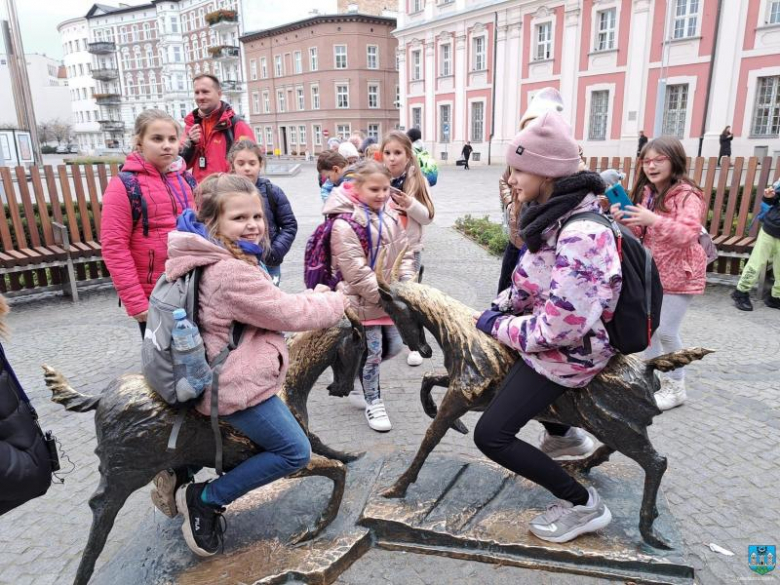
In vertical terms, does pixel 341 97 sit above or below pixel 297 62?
below

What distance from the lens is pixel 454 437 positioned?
379 cm

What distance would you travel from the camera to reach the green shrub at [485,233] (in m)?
9.41

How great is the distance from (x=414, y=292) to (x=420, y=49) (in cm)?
3782

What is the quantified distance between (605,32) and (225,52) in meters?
40.6

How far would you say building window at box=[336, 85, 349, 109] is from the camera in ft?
154

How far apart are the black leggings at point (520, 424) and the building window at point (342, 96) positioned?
48017 mm

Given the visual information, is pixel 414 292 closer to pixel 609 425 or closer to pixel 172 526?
pixel 609 425

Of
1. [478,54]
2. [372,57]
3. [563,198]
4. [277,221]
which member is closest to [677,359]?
[563,198]

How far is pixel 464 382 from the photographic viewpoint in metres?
2.54

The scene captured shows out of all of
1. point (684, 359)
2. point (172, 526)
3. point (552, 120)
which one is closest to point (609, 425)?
point (684, 359)

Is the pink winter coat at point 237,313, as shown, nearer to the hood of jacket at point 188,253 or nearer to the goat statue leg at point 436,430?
the hood of jacket at point 188,253

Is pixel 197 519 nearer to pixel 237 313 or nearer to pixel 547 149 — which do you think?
pixel 237 313

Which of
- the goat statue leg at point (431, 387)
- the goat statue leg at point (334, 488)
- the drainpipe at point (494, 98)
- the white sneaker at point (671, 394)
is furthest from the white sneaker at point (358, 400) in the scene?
the drainpipe at point (494, 98)

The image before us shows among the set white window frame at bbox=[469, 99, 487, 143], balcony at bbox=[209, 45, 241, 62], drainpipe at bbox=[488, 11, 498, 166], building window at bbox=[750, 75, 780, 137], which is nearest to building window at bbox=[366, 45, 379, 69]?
balcony at bbox=[209, 45, 241, 62]
